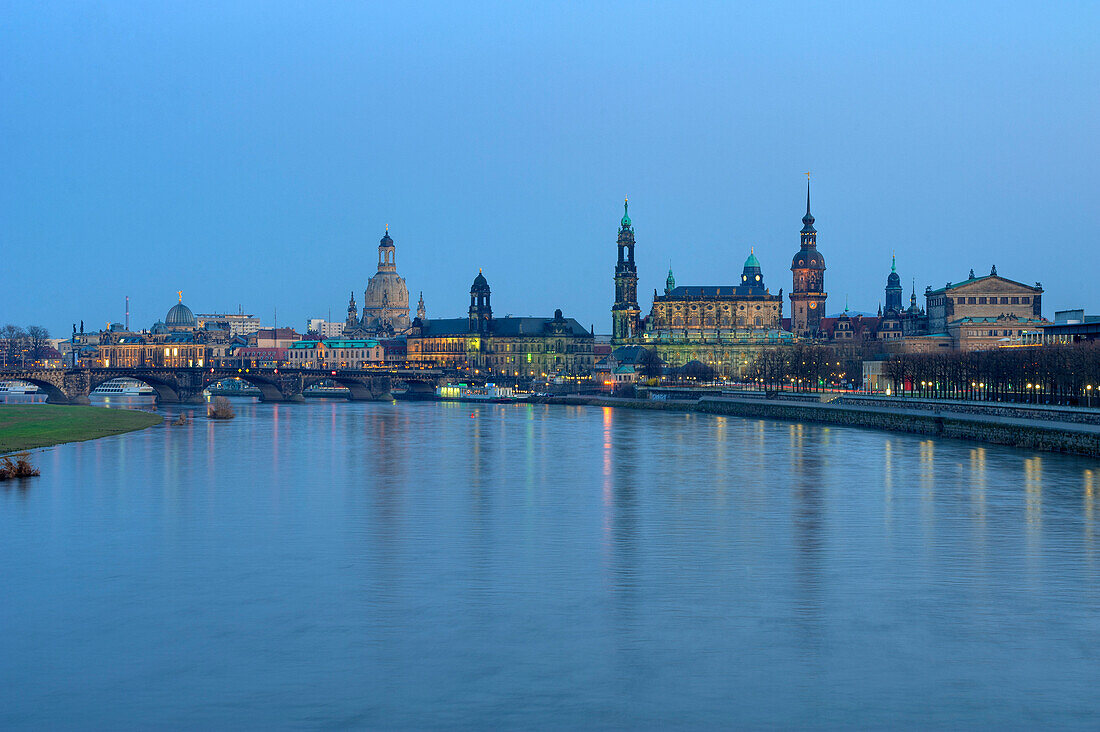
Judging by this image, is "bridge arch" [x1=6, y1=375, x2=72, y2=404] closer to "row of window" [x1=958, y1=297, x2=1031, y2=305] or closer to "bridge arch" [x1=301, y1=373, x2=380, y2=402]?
"bridge arch" [x1=301, y1=373, x2=380, y2=402]

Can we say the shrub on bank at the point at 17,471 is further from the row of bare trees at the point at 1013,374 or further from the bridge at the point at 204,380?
the bridge at the point at 204,380

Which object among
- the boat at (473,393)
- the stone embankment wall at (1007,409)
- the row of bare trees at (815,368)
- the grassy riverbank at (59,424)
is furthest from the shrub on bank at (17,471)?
the boat at (473,393)

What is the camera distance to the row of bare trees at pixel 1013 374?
78438 mm

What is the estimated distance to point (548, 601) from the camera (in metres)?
24.3

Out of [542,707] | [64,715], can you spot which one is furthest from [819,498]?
[64,715]

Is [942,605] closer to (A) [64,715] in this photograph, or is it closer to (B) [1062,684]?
(B) [1062,684]

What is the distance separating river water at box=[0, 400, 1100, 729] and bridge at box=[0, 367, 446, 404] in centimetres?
7773

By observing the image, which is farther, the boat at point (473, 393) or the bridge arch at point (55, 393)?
the boat at point (473, 393)

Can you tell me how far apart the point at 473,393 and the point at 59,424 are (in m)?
98.7

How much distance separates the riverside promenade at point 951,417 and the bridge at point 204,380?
5401 centimetres

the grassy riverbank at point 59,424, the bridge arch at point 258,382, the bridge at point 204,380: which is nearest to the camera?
the grassy riverbank at point 59,424

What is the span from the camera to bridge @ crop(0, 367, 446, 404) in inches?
4788

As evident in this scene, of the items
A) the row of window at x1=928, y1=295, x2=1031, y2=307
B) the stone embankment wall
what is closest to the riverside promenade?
the stone embankment wall

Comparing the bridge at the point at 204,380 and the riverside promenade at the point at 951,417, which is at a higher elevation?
the bridge at the point at 204,380
